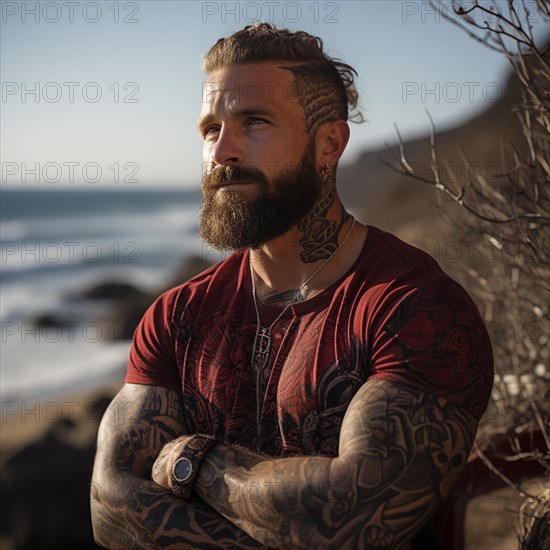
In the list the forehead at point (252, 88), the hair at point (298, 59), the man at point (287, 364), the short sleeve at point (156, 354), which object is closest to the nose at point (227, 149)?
the man at point (287, 364)

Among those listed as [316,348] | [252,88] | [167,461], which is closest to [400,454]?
[316,348]

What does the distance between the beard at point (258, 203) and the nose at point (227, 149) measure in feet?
0.11

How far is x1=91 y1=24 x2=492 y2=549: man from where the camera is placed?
2.46 metres

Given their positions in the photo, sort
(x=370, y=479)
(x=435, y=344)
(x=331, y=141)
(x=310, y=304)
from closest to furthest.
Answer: (x=370, y=479), (x=435, y=344), (x=310, y=304), (x=331, y=141)

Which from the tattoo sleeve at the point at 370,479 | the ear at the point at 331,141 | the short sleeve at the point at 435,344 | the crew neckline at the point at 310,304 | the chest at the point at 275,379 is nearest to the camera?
the tattoo sleeve at the point at 370,479

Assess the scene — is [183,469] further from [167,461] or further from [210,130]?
[210,130]

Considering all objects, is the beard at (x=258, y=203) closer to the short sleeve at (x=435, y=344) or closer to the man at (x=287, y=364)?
the man at (x=287, y=364)

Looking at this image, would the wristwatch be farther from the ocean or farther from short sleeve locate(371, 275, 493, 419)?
the ocean

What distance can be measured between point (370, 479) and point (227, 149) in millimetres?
1392

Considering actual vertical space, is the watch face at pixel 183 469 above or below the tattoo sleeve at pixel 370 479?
below

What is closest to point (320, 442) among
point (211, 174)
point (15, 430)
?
point (211, 174)

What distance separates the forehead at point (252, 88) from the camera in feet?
10.1

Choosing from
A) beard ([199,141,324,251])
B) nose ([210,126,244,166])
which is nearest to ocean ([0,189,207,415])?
beard ([199,141,324,251])

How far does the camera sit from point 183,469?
279cm
